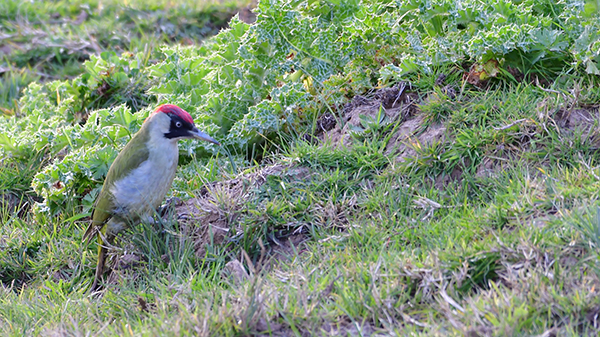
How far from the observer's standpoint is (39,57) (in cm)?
674

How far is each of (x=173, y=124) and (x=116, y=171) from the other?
45cm

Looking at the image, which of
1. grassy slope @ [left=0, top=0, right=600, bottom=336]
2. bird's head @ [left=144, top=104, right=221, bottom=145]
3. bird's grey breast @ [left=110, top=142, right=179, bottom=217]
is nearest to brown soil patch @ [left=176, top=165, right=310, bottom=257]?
grassy slope @ [left=0, top=0, right=600, bottom=336]

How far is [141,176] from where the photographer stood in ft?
12.6

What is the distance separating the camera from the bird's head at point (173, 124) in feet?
12.8

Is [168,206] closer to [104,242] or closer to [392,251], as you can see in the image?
[104,242]

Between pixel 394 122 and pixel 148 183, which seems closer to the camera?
pixel 148 183

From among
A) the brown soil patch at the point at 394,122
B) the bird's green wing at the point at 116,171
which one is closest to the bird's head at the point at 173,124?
the bird's green wing at the point at 116,171

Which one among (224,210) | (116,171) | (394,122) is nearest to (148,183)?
(116,171)

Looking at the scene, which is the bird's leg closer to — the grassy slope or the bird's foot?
the grassy slope

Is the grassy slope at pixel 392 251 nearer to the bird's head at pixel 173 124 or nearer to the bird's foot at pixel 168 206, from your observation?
the bird's foot at pixel 168 206

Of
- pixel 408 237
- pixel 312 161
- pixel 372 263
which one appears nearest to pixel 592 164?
pixel 408 237

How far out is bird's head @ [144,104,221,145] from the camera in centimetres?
389

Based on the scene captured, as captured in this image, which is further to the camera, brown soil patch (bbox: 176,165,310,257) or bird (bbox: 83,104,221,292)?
bird (bbox: 83,104,221,292)

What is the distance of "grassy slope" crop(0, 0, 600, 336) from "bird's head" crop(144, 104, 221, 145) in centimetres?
36
